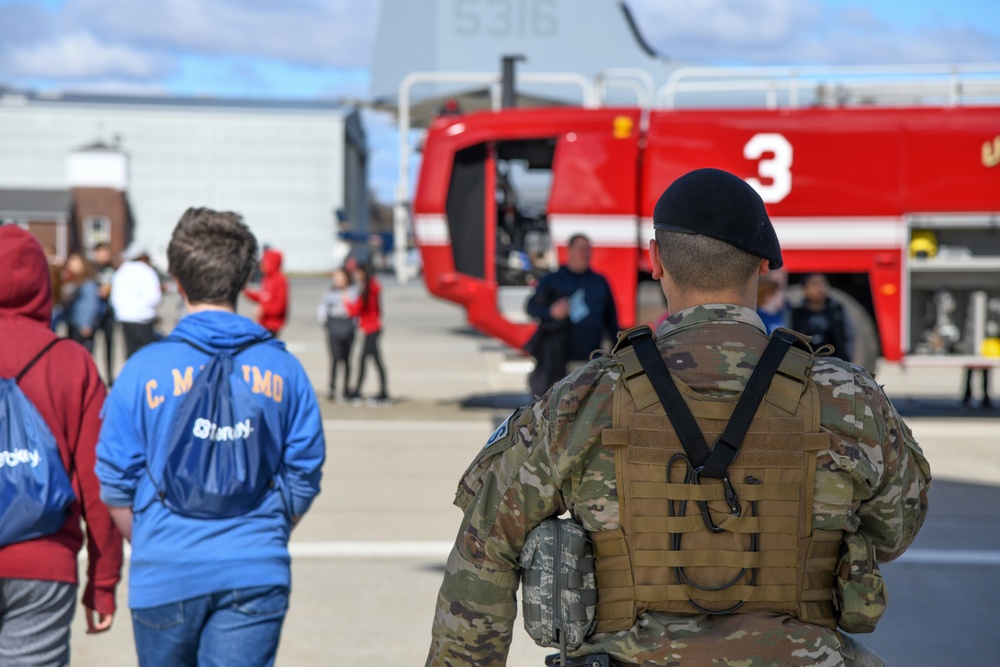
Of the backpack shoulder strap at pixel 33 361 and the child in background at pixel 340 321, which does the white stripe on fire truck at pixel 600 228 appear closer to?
the child in background at pixel 340 321

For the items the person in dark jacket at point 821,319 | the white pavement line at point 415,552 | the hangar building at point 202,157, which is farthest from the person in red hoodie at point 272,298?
the hangar building at point 202,157

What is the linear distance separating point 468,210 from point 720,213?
1018cm

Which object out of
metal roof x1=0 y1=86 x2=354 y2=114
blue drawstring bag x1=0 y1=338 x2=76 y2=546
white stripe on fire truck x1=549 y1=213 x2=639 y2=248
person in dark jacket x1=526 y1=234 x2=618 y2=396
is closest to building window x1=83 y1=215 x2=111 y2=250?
metal roof x1=0 y1=86 x2=354 y2=114

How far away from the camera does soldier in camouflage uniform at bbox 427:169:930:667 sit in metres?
2.06

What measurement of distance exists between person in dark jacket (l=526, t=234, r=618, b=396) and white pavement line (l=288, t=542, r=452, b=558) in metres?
2.25

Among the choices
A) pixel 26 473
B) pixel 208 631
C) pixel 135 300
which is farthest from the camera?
pixel 135 300

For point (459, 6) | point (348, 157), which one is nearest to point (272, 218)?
point (348, 157)

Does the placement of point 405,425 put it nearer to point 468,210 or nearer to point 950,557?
point 468,210

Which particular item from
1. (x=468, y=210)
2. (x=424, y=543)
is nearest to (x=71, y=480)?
(x=424, y=543)

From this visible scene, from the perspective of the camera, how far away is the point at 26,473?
3043mm

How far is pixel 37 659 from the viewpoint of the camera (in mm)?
3049

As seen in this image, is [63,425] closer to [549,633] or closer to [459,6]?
[549,633]

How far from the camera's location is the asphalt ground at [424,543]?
5.23 metres

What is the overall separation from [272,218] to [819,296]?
6237 centimetres
